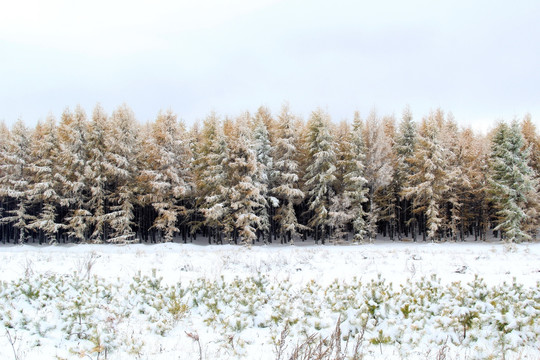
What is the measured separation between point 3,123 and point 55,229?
22.3 m

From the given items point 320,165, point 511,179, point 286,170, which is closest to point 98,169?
point 286,170

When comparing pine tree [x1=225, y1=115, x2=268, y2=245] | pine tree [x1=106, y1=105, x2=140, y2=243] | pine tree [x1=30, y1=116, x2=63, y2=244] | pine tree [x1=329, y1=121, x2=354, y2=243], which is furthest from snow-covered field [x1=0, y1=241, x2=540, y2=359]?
pine tree [x1=30, y1=116, x2=63, y2=244]

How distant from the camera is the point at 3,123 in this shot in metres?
44.2

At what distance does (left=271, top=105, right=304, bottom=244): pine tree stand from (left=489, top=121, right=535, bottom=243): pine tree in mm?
16634

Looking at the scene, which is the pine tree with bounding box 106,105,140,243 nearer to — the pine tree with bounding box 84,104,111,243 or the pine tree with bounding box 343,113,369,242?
the pine tree with bounding box 84,104,111,243

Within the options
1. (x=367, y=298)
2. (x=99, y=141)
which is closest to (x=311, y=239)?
(x=99, y=141)

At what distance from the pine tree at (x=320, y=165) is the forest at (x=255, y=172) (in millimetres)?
107

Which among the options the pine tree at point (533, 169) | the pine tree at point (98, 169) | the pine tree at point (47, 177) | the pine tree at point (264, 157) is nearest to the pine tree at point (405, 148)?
the pine tree at point (533, 169)

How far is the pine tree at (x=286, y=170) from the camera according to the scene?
101ft

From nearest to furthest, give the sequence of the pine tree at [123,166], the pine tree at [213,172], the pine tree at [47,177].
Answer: the pine tree at [213,172]
the pine tree at [123,166]
the pine tree at [47,177]

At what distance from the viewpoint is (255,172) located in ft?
97.1

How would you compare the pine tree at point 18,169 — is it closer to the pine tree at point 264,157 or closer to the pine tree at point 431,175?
the pine tree at point 264,157

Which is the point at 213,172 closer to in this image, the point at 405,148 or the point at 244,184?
the point at 244,184

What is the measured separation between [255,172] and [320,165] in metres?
6.03
